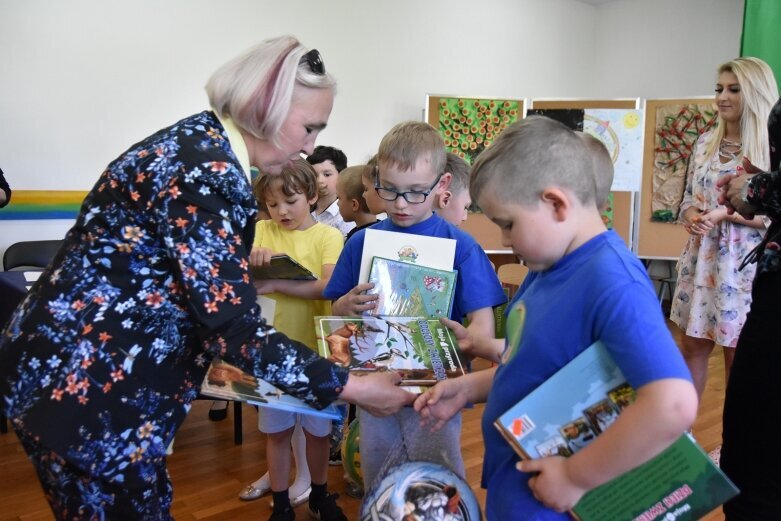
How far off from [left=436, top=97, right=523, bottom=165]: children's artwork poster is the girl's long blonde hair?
9.77 feet

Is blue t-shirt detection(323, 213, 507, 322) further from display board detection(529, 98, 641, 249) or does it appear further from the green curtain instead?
display board detection(529, 98, 641, 249)

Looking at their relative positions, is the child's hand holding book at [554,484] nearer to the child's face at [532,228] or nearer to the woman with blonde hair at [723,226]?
the child's face at [532,228]

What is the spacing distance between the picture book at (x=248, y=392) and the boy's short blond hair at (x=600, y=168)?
645 mm

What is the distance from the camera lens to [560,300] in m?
1.03

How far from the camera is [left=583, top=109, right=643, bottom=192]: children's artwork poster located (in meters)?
5.90

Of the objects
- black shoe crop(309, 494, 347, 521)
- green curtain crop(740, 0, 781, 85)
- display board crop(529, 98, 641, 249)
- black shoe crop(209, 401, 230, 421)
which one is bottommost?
black shoe crop(209, 401, 230, 421)

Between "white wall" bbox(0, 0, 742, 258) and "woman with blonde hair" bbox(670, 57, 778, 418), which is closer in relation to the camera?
"woman with blonde hair" bbox(670, 57, 778, 418)

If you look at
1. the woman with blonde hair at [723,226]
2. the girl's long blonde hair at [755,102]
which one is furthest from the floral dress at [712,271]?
the girl's long blonde hair at [755,102]

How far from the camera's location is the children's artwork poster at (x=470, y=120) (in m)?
5.94

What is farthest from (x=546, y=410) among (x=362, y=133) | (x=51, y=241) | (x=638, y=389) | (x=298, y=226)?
(x=362, y=133)

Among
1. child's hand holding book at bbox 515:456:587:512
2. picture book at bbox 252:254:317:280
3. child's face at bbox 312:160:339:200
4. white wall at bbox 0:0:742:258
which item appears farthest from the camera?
white wall at bbox 0:0:742:258

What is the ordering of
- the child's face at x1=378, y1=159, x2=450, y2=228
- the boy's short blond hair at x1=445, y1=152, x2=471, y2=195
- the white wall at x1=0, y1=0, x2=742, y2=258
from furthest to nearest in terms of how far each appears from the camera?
the white wall at x1=0, y1=0, x2=742, y2=258 < the boy's short blond hair at x1=445, y1=152, x2=471, y2=195 < the child's face at x1=378, y1=159, x2=450, y2=228

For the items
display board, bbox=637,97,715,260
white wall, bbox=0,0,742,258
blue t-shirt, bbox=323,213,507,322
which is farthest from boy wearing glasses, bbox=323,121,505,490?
display board, bbox=637,97,715,260

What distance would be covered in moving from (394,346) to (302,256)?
946 millimetres
